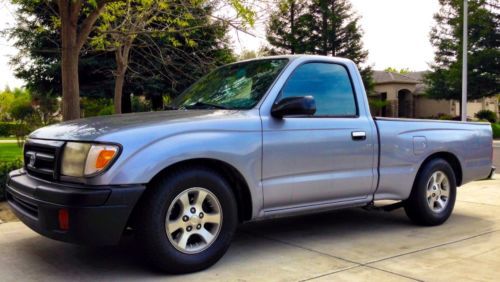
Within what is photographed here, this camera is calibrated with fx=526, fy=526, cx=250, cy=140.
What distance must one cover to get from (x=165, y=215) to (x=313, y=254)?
1560mm

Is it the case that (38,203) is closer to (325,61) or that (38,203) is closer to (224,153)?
(224,153)

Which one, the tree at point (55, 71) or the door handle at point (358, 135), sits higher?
the tree at point (55, 71)

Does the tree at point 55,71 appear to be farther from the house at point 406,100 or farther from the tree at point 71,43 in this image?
the house at point 406,100

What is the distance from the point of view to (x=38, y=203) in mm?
3938

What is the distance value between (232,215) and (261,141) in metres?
0.68

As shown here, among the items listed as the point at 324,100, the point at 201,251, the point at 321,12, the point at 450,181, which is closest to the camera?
the point at 201,251

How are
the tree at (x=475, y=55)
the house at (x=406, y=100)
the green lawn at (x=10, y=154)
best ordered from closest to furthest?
1. the green lawn at (x=10, y=154)
2. the tree at (x=475, y=55)
3. the house at (x=406, y=100)

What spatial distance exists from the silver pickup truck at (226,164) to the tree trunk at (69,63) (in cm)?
319

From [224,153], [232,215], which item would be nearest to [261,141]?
[224,153]

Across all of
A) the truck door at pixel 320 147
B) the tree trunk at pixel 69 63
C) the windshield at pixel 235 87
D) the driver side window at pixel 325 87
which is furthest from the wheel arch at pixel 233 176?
the tree trunk at pixel 69 63

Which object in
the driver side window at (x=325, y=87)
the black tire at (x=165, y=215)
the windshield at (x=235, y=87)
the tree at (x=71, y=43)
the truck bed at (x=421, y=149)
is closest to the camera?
the black tire at (x=165, y=215)

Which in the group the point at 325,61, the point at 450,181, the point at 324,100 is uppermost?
the point at 325,61

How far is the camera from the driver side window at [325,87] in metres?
5.06

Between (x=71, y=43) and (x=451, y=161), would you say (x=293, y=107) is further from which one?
(x=71, y=43)
